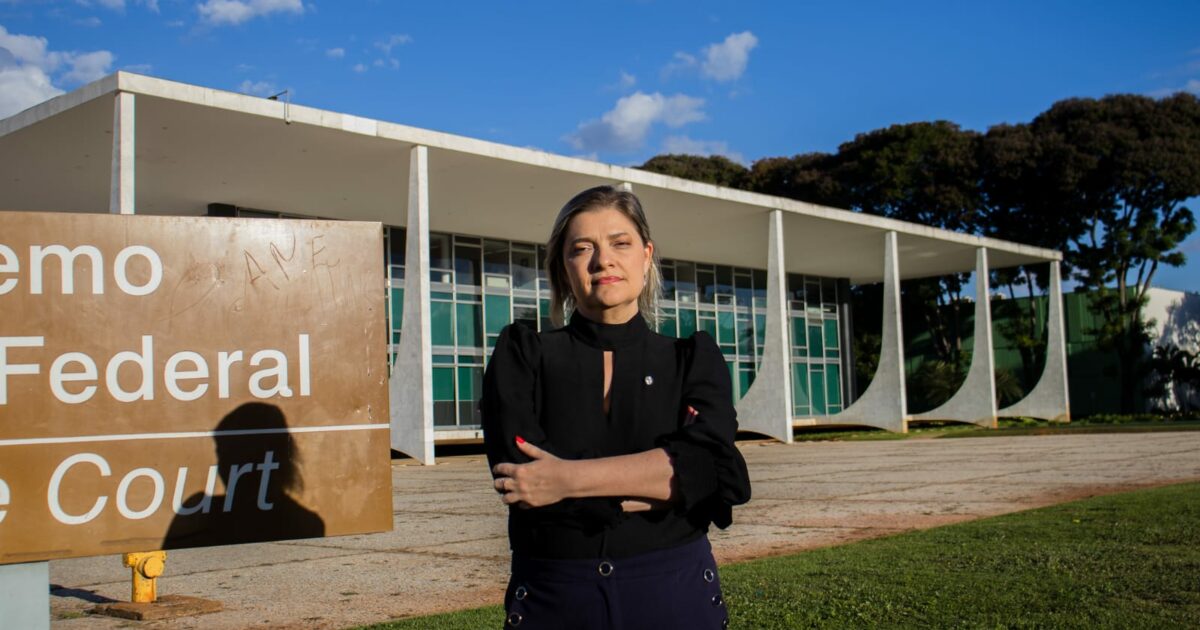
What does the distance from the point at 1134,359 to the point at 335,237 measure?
146ft

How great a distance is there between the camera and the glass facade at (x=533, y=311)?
28344 millimetres

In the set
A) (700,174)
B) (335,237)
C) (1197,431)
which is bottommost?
(1197,431)

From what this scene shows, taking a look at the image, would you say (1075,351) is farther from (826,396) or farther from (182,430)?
(182,430)

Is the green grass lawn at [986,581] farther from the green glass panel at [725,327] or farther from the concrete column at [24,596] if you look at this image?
the green glass panel at [725,327]

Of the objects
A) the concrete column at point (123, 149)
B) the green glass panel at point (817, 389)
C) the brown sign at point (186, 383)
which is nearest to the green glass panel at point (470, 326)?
the concrete column at point (123, 149)

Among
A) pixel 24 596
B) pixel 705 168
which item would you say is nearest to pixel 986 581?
pixel 24 596

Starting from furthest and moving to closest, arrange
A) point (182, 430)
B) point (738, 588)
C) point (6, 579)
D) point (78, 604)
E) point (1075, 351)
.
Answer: point (1075, 351), point (78, 604), point (738, 588), point (182, 430), point (6, 579)

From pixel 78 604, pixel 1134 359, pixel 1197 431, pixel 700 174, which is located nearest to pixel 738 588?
pixel 78 604

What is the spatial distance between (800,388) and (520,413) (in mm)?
37842

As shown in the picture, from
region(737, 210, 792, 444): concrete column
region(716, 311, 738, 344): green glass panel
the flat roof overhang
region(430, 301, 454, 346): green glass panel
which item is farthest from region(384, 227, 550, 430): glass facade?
region(716, 311, 738, 344): green glass panel

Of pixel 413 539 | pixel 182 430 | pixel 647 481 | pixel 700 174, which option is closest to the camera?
pixel 647 481

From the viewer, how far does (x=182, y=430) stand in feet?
10.2

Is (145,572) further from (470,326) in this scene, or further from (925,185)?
(925,185)

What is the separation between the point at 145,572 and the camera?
5.92 metres
